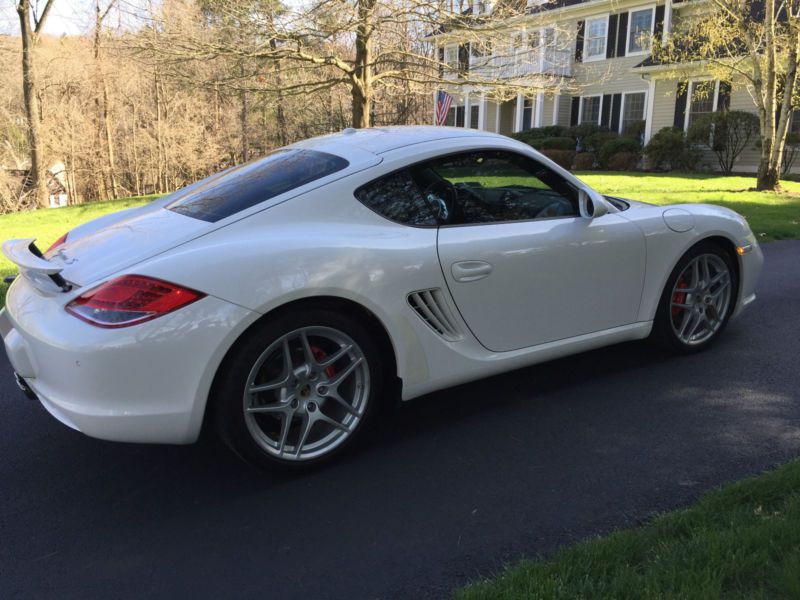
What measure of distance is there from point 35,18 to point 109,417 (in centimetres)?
2646

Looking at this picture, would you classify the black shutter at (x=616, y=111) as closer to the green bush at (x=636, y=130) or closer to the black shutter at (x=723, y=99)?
the green bush at (x=636, y=130)

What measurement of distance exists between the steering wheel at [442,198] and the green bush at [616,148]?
834 inches

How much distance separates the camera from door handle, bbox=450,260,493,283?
10.5 feet

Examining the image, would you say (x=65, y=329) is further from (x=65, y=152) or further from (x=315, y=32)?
(x=65, y=152)

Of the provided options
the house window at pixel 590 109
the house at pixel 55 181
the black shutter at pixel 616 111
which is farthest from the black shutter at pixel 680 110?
the house at pixel 55 181

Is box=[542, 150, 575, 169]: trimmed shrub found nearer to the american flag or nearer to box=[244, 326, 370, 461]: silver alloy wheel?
the american flag

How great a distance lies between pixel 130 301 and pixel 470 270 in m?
1.58

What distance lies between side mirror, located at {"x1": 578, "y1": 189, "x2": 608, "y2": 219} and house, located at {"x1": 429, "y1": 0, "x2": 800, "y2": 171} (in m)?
8.96

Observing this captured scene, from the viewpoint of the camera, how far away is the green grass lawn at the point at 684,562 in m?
2.05

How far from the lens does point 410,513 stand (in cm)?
270

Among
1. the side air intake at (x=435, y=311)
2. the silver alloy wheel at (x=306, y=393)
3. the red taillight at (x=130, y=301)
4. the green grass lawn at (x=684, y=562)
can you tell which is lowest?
the green grass lawn at (x=684, y=562)

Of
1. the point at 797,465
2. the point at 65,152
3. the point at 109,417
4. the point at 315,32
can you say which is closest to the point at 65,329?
the point at 109,417

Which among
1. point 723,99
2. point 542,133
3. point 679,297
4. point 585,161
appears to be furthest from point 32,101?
point 679,297

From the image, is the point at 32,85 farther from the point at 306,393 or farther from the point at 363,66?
the point at 306,393
